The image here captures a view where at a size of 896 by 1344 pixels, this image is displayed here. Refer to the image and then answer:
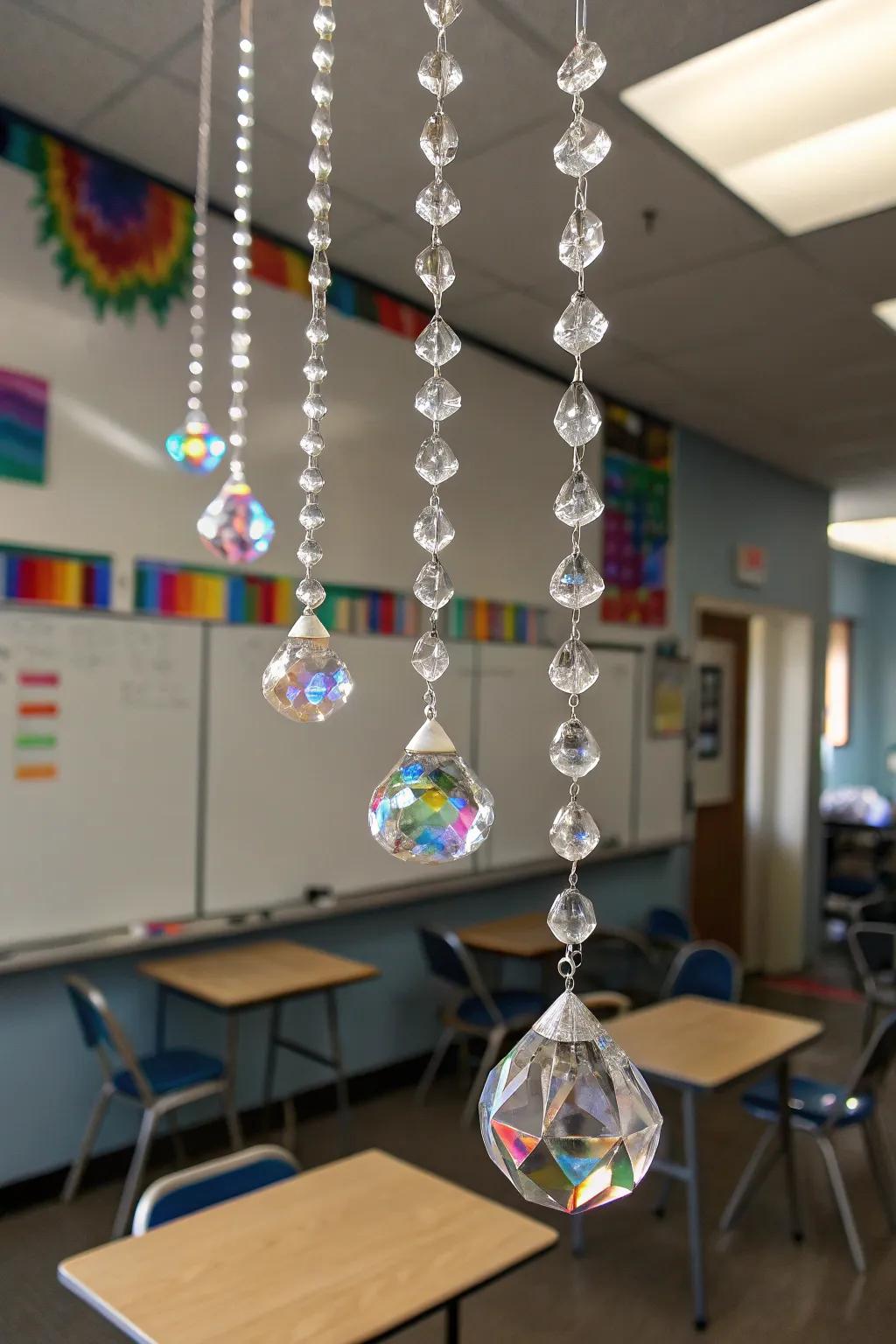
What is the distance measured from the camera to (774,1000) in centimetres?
621

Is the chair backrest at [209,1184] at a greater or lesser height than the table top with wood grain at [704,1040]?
greater

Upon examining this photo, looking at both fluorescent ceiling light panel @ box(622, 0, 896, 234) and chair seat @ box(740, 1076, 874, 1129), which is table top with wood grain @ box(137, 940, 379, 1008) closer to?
chair seat @ box(740, 1076, 874, 1129)

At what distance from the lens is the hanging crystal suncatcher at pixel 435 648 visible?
0.56 metres

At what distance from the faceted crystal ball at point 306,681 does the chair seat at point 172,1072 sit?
9.00 ft

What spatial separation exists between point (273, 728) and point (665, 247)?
220cm

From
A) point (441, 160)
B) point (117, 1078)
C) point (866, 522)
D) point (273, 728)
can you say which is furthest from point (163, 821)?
point (866, 522)

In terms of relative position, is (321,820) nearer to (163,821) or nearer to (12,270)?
(163,821)

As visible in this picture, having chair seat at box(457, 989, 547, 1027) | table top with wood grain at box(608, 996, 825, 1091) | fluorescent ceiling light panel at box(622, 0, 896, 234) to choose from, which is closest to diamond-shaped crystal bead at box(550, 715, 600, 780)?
table top with wood grain at box(608, 996, 825, 1091)

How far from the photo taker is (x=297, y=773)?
3.86 meters

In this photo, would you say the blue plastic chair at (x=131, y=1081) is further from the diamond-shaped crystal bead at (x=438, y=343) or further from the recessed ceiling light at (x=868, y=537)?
the recessed ceiling light at (x=868, y=537)

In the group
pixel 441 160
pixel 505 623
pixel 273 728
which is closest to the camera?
pixel 441 160

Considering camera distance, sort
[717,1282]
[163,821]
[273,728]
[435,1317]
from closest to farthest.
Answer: [435,1317] < [717,1282] < [163,821] < [273,728]

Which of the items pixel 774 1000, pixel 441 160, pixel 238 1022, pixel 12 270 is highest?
pixel 12 270

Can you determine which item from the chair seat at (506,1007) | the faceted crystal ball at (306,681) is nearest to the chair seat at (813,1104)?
the chair seat at (506,1007)
